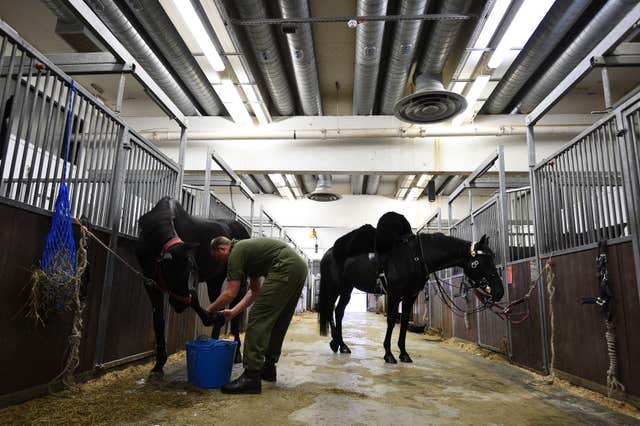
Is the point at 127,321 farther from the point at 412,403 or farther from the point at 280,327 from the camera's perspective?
the point at 412,403

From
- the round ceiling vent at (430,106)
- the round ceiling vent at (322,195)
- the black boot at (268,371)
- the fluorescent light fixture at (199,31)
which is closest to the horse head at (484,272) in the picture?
the round ceiling vent at (430,106)

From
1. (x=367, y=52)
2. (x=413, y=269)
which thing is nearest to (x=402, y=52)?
(x=367, y=52)

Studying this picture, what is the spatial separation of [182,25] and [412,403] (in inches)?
192

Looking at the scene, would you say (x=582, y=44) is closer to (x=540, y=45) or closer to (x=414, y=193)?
(x=540, y=45)

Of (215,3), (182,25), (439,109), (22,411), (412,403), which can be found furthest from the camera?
(439,109)

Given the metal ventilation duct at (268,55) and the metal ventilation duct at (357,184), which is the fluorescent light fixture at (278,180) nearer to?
the metal ventilation duct at (357,184)

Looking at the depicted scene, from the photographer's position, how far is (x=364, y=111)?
26.3ft

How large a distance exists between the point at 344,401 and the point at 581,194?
8.23 feet

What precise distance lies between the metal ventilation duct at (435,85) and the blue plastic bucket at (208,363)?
13.4 feet

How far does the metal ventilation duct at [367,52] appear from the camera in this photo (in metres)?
4.74

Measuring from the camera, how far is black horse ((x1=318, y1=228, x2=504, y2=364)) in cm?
437

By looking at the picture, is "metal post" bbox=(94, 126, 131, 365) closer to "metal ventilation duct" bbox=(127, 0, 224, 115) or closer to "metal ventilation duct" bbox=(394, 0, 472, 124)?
"metal ventilation duct" bbox=(127, 0, 224, 115)

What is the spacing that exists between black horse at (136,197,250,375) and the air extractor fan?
323 cm

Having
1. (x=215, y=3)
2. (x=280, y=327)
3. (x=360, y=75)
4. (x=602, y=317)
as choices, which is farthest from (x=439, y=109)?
(x=280, y=327)
